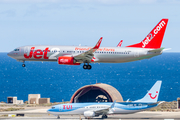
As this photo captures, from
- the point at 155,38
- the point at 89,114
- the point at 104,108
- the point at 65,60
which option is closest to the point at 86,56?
the point at 65,60

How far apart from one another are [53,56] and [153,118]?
26309 millimetres

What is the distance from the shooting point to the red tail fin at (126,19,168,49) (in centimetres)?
8488

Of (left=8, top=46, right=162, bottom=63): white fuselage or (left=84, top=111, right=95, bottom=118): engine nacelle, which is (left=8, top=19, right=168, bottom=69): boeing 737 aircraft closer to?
(left=8, top=46, right=162, bottom=63): white fuselage

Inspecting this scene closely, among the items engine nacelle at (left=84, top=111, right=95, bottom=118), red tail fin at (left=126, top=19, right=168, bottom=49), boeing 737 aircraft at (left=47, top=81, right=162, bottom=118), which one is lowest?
engine nacelle at (left=84, top=111, right=95, bottom=118)

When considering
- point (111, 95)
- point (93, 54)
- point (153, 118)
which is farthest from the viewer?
point (111, 95)

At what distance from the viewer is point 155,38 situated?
86500 mm

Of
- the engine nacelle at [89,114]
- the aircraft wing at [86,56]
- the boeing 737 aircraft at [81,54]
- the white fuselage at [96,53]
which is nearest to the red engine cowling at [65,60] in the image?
the boeing 737 aircraft at [81,54]

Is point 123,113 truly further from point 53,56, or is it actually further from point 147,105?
point 53,56

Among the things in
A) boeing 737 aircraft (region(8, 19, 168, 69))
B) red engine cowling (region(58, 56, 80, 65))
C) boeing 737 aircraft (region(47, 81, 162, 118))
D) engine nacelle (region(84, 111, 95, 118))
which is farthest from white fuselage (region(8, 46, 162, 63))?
engine nacelle (region(84, 111, 95, 118))

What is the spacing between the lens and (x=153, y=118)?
83750 mm

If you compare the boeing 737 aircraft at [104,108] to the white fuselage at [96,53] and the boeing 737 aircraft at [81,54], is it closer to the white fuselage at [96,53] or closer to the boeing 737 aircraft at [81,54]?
the boeing 737 aircraft at [81,54]

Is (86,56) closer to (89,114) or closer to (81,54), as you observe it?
(81,54)

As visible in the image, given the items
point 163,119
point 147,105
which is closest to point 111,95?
point 147,105

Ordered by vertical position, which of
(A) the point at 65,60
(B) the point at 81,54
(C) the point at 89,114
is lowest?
(C) the point at 89,114
